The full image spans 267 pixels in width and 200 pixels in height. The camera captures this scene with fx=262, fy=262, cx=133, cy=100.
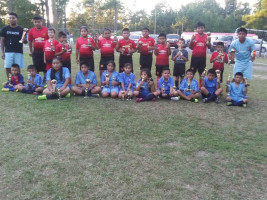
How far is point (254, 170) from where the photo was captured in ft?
10.1

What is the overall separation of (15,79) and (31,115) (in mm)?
2451

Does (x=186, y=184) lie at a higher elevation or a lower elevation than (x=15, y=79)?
lower

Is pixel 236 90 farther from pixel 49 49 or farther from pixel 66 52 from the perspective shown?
pixel 49 49

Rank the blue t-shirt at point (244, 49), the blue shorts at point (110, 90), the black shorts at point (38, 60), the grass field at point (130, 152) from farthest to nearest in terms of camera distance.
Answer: the black shorts at point (38, 60) → the blue shorts at point (110, 90) → the blue t-shirt at point (244, 49) → the grass field at point (130, 152)

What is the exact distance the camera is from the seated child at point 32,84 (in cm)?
636

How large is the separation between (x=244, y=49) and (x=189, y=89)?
5.28ft

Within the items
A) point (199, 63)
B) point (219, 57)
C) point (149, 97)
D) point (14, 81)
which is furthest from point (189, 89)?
point (14, 81)

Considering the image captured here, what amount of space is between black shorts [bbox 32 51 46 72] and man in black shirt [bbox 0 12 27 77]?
0.36 m

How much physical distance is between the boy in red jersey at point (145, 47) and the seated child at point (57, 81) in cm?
201

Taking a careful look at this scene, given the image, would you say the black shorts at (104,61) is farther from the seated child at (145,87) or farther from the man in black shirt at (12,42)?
Answer: the man in black shirt at (12,42)

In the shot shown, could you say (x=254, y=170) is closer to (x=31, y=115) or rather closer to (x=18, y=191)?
(x=18, y=191)

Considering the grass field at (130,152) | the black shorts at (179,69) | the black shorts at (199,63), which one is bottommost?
the grass field at (130,152)

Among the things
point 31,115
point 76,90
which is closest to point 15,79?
point 76,90

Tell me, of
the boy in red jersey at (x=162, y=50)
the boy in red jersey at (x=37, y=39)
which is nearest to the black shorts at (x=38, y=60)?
the boy in red jersey at (x=37, y=39)
